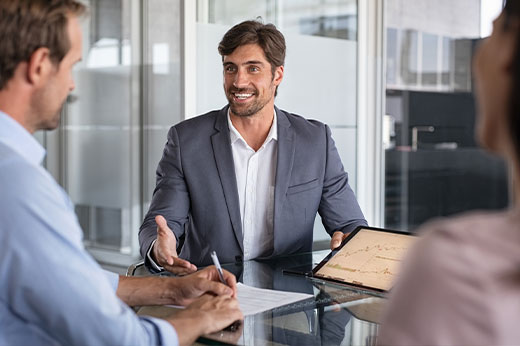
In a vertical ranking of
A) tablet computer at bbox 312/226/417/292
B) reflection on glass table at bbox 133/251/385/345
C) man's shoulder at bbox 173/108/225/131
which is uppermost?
man's shoulder at bbox 173/108/225/131

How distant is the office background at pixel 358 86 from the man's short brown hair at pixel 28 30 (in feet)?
9.07

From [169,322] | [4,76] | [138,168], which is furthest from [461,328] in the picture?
[138,168]

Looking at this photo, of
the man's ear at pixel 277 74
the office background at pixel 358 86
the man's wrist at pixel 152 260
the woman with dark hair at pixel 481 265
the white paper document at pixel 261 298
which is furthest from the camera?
the office background at pixel 358 86

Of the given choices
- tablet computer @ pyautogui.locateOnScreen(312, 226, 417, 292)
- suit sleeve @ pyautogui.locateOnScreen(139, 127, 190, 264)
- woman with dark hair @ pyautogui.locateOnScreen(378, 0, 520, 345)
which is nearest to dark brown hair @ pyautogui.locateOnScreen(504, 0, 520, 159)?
woman with dark hair @ pyautogui.locateOnScreen(378, 0, 520, 345)

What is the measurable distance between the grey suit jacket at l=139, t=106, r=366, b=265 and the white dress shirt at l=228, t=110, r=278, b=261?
0.05m

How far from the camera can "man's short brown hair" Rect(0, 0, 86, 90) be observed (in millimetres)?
1565

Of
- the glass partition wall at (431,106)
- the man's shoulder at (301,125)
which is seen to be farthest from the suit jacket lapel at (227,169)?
the glass partition wall at (431,106)

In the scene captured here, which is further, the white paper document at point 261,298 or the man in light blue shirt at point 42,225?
the white paper document at point 261,298

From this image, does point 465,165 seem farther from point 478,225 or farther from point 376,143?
point 478,225

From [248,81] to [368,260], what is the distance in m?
1.23

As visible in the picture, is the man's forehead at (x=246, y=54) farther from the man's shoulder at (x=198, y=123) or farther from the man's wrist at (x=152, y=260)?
the man's wrist at (x=152, y=260)

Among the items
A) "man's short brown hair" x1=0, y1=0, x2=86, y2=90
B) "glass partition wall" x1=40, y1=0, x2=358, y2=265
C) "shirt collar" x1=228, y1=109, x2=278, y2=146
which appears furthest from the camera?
"glass partition wall" x1=40, y1=0, x2=358, y2=265

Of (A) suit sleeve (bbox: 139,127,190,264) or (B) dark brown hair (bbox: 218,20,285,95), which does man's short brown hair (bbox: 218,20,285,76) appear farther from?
(A) suit sleeve (bbox: 139,127,190,264)

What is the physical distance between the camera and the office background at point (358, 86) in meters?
4.62
